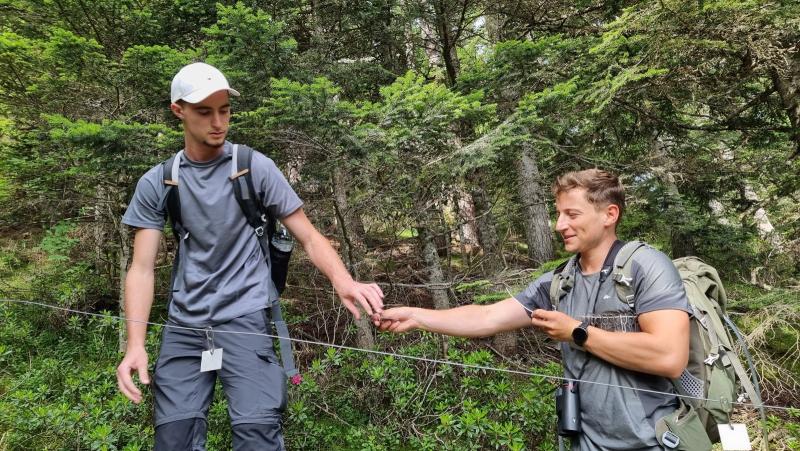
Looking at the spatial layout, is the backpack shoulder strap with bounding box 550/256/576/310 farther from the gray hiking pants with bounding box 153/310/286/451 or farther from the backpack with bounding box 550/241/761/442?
the gray hiking pants with bounding box 153/310/286/451

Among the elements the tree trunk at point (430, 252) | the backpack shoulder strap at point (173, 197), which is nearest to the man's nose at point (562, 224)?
the backpack shoulder strap at point (173, 197)

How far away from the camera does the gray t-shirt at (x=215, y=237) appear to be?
230 cm

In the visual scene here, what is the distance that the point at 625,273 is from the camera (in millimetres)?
2088

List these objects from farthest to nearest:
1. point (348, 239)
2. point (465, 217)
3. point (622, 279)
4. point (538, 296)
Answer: point (465, 217), point (348, 239), point (538, 296), point (622, 279)

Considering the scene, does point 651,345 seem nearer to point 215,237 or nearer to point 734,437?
point 734,437

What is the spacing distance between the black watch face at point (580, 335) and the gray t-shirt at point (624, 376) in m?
0.18

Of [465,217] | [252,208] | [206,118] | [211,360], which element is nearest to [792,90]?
[465,217]

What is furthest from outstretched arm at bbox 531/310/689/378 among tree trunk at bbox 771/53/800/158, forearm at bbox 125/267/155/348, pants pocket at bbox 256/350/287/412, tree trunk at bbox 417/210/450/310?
tree trunk at bbox 771/53/800/158

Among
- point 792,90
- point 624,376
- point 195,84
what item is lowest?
point 624,376

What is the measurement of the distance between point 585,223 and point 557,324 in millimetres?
559

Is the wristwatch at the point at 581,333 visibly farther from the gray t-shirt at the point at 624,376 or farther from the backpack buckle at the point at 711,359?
the backpack buckle at the point at 711,359

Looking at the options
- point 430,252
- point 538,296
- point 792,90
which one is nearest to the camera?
point 538,296

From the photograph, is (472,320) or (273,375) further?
(472,320)

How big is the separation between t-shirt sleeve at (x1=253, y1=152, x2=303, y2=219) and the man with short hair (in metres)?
0.80
